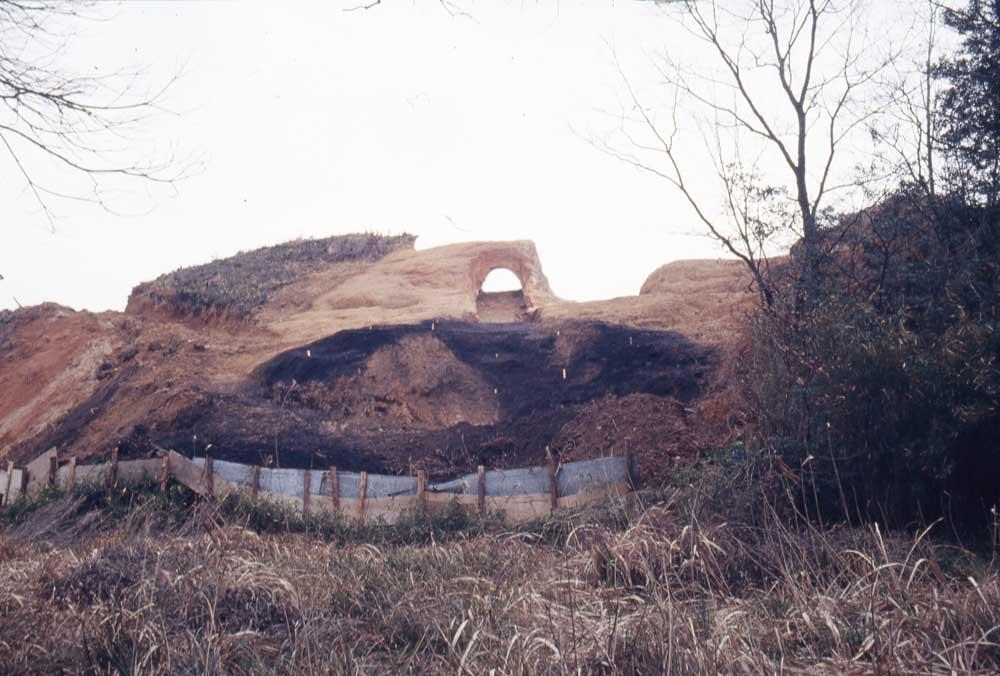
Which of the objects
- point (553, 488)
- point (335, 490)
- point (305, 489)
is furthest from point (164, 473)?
point (553, 488)

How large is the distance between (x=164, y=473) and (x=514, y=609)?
35.9ft

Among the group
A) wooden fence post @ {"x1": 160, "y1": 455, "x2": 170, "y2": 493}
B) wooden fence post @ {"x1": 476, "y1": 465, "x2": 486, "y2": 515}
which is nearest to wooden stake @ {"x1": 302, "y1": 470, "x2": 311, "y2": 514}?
wooden fence post @ {"x1": 160, "y1": 455, "x2": 170, "y2": 493}

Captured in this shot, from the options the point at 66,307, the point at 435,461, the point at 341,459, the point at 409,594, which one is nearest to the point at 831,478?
the point at 409,594

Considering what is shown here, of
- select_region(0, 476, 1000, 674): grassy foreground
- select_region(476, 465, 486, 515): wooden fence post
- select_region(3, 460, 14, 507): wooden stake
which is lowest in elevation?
select_region(476, 465, 486, 515): wooden fence post

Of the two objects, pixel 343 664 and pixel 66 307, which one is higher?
pixel 66 307

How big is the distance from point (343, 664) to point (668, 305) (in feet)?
82.1

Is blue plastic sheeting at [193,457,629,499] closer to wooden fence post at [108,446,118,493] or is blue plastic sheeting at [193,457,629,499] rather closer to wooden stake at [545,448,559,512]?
wooden stake at [545,448,559,512]

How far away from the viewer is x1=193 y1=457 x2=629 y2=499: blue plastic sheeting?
512 inches

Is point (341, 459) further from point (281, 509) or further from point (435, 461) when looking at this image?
point (281, 509)

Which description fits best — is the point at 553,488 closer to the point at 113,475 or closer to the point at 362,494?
the point at 362,494

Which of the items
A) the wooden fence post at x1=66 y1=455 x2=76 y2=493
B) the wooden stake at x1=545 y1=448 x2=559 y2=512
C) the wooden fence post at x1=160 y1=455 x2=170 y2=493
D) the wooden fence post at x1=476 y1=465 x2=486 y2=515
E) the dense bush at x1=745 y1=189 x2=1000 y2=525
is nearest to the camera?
the dense bush at x1=745 y1=189 x2=1000 y2=525

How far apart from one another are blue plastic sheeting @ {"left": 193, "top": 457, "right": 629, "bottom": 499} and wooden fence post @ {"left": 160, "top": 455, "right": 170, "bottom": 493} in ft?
2.69

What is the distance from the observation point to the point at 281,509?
1211 centimetres

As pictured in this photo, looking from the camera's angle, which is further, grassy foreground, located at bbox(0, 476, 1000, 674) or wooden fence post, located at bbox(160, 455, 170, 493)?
wooden fence post, located at bbox(160, 455, 170, 493)
